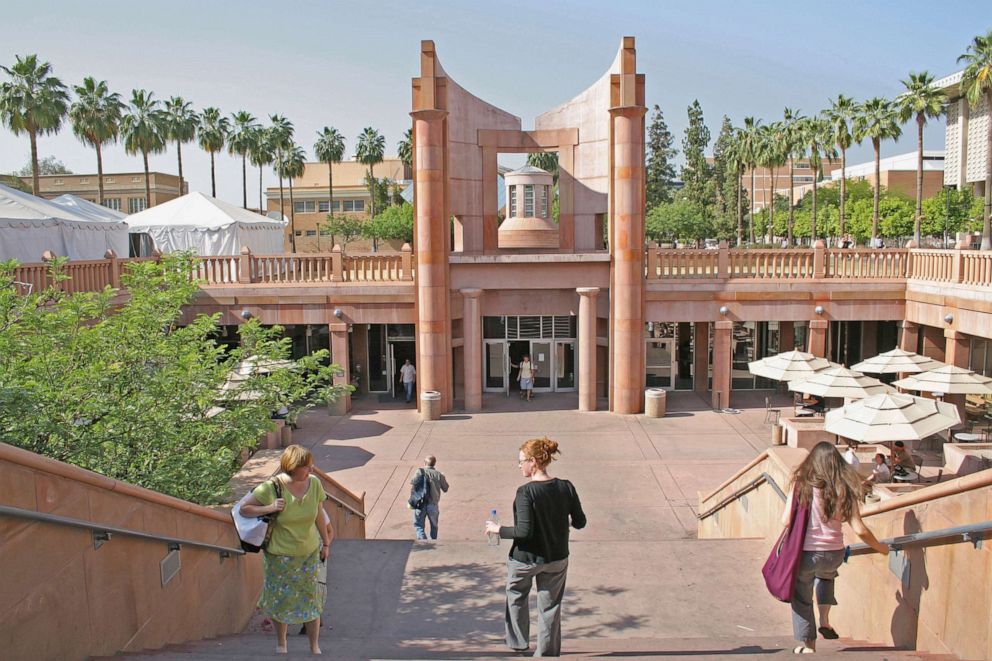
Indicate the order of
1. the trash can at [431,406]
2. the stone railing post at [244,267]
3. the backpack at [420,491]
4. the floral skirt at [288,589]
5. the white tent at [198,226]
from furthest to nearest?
the white tent at [198,226] < the stone railing post at [244,267] < the trash can at [431,406] < the backpack at [420,491] < the floral skirt at [288,589]

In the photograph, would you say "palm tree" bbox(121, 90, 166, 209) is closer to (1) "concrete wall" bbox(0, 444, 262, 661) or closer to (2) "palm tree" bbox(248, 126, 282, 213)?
(2) "palm tree" bbox(248, 126, 282, 213)

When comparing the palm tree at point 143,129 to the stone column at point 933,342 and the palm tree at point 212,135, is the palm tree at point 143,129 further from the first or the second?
the stone column at point 933,342

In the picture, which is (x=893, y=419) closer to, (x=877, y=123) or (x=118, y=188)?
(x=877, y=123)

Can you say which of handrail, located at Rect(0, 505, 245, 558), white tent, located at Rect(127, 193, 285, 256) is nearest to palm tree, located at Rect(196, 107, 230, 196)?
white tent, located at Rect(127, 193, 285, 256)

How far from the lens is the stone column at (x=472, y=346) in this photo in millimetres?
24922

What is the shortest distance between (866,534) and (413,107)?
1971 cm

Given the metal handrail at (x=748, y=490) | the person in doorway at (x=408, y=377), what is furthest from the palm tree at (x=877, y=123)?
the metal handrail at (x=748, y=490)

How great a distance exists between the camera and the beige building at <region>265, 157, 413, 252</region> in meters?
94.2

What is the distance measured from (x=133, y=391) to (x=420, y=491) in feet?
18.2

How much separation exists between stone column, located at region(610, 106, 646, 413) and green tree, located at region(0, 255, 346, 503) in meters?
15.0

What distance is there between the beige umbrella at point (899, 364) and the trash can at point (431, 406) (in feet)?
36.1

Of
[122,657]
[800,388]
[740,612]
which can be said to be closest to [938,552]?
[740,612]

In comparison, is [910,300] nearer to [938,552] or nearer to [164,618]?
[938,552]

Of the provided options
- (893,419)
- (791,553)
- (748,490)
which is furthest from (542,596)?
(893,419)
